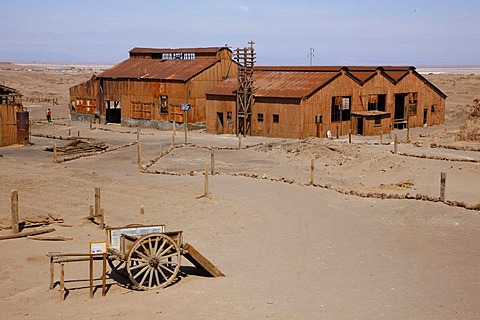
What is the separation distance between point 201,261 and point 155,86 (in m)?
46.0

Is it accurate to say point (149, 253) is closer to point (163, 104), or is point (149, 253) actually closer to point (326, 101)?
point (326, 101)

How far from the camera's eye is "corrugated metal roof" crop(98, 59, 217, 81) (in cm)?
6141

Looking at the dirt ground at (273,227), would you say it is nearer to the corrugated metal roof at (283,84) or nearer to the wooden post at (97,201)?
the wooden post at (97,201)

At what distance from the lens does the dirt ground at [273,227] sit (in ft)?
53.3

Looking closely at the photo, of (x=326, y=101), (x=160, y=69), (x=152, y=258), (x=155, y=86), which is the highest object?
(x=160, y=69)

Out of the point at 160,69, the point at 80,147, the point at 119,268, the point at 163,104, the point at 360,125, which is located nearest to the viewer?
the point at 119,268

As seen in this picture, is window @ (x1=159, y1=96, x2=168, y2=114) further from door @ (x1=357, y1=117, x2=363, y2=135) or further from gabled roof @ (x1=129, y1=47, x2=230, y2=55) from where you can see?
door @ (x1=357, y1=117, x2=363, y2=135)

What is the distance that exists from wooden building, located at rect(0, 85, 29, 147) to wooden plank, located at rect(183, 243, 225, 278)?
115ft

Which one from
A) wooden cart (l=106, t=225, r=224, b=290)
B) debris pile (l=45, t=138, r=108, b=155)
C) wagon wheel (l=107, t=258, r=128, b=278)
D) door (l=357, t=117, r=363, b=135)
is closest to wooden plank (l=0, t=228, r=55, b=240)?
wagon wheel (l=107, t=258, r=128, b=278)

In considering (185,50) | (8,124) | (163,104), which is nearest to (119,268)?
(8,124)

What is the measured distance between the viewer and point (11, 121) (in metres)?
49.2

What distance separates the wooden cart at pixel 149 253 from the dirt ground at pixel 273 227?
1.39 feet

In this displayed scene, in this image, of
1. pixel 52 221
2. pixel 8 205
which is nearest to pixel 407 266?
pixel 52 221

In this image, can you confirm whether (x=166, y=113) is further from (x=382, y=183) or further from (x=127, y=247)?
(x=127, y=247)
